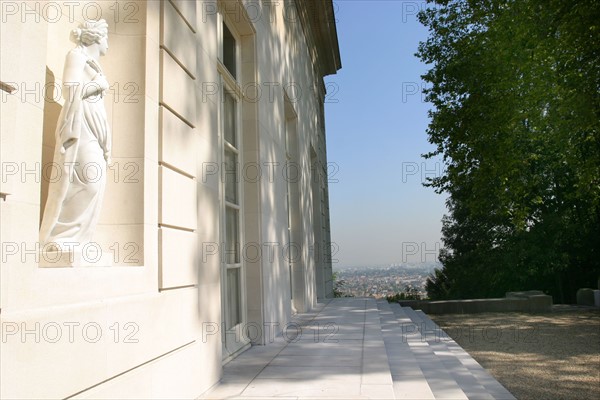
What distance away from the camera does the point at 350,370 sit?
15.3ft

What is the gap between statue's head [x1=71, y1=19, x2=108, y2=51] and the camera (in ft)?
9.63

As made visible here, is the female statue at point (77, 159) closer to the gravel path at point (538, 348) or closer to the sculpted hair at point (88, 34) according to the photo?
the sculpted hair at point (88, 34)

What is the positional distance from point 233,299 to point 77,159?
3.58 meters

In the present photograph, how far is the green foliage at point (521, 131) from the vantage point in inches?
471

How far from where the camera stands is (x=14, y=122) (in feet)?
6.74

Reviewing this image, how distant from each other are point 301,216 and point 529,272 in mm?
13826

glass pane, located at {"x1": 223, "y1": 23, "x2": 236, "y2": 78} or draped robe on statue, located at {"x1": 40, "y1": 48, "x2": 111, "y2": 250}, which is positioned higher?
glass pane, located at {"x1": 223, "y1": 23, "x2": 236, "y2": 78}

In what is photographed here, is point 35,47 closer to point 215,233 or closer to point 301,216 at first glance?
point 215,233

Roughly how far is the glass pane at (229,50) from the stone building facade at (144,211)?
0.03 m

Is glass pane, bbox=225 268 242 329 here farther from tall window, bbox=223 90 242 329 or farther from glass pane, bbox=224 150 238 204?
glass pane, bbox=224 150 238 204

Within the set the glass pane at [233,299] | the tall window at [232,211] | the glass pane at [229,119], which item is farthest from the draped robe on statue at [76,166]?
the glass pane at [229,119]

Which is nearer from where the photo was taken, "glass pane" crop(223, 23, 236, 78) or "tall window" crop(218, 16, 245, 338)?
"tall window" crop(218, 16, 245, 338)

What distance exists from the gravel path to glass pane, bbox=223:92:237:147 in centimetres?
547

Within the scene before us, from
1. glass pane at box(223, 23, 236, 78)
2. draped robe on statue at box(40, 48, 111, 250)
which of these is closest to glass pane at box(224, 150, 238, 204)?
glass pane at box(223, 23, 236, 78)
